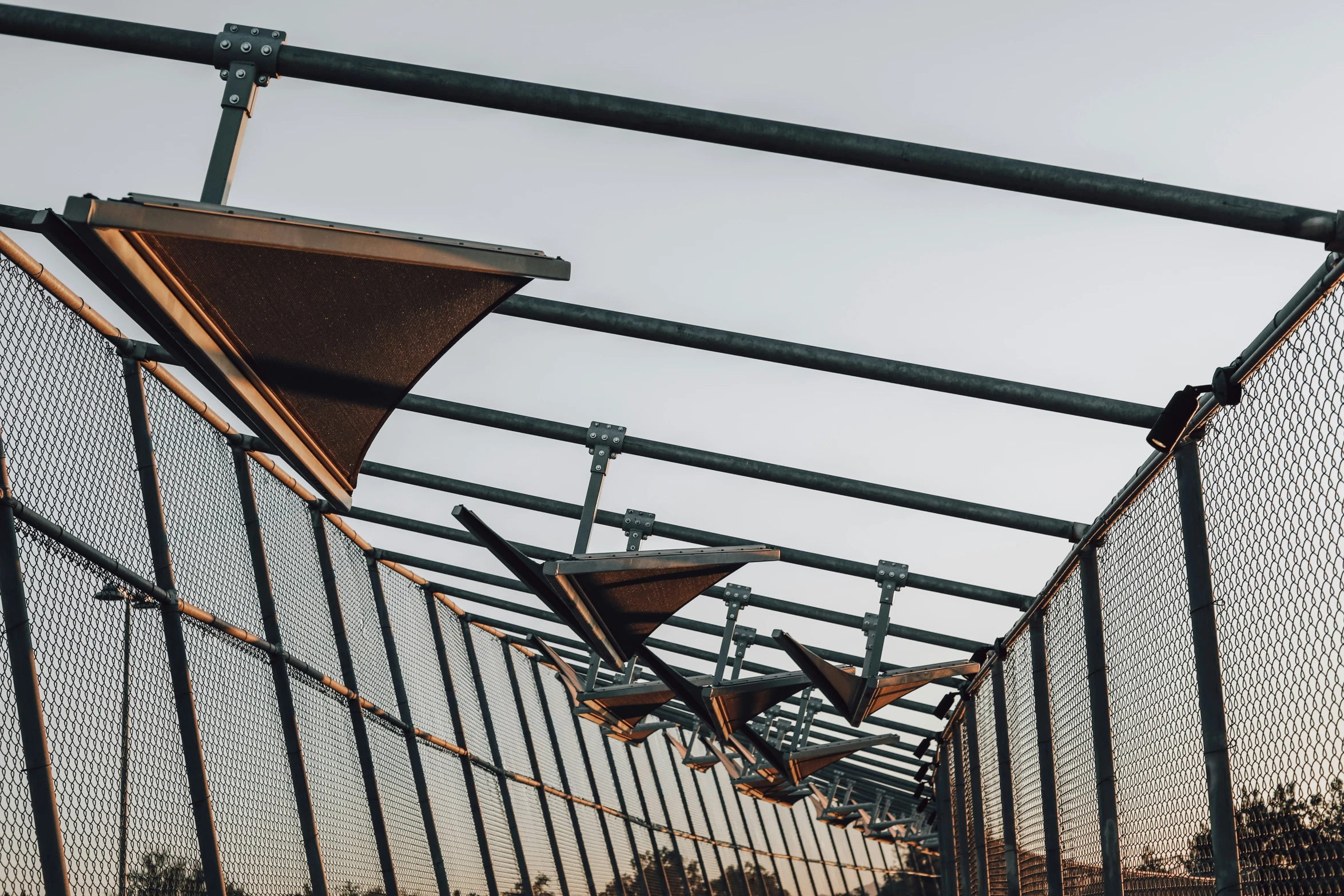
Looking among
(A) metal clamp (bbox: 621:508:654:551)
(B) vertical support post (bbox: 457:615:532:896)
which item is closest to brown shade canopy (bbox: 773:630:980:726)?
(A) metal clamp (bbox: 621:508:654:551)

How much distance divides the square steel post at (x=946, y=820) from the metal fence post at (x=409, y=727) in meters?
6.95

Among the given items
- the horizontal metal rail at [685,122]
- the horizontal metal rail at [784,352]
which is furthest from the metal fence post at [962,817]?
A: the horizontal metal rail at [685,122]

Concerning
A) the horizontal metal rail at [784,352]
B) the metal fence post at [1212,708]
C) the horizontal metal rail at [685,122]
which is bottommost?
the metal fence post at [1212,708]

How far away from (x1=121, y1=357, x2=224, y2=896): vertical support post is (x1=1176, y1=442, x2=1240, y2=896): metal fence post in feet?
17.5

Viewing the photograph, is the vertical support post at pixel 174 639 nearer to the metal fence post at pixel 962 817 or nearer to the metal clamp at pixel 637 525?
the metal clamp at pixel 637 525

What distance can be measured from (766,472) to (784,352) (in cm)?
193

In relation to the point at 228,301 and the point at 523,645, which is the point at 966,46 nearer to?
the point at 228,301

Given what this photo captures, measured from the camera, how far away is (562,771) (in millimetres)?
18484

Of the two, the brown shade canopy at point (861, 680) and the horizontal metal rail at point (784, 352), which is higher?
the horizontal metal rail at point (784, 352)

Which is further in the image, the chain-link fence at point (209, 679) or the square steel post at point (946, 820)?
the square steel post at point (946, 820)

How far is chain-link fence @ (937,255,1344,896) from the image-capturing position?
3215 mm

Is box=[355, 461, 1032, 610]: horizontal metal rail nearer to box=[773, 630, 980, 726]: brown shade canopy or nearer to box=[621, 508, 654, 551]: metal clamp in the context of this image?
box=[621, 508, 654, 551]: metal clamp

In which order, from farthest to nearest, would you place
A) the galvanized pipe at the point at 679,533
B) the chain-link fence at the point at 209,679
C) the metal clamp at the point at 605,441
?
the galvanized pipe at the point at 679,533 → the metal clamp at the point at 605,441 → the chain-link fence at the point at 209,679

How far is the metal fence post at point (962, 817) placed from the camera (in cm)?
1358
